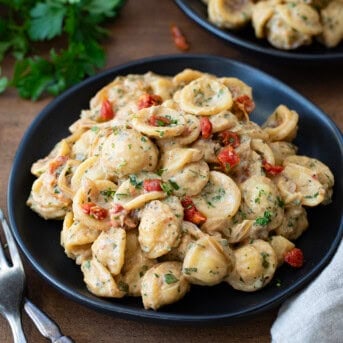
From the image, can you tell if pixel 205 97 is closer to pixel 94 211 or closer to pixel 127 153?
pixel 127 153

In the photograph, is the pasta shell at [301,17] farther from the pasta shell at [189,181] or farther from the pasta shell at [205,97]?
the pasta shell at [189,181]

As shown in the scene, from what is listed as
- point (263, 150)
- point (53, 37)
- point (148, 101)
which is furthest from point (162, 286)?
point (53, 37)

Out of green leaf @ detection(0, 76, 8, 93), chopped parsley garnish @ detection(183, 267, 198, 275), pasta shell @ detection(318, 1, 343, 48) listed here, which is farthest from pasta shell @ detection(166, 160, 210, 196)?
green leaf @ detection(0, 76, 8, 93)

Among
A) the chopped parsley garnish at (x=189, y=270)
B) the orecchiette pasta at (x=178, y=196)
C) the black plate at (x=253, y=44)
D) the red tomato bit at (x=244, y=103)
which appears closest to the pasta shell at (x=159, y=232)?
the orecchiette pasta at (x=178, y=196)

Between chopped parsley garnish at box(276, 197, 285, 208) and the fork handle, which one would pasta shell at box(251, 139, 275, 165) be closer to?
chopped parsley garnish at box(276, 197, 285, 208)

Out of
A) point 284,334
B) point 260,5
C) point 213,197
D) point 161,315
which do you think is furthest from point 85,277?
point 260,5
